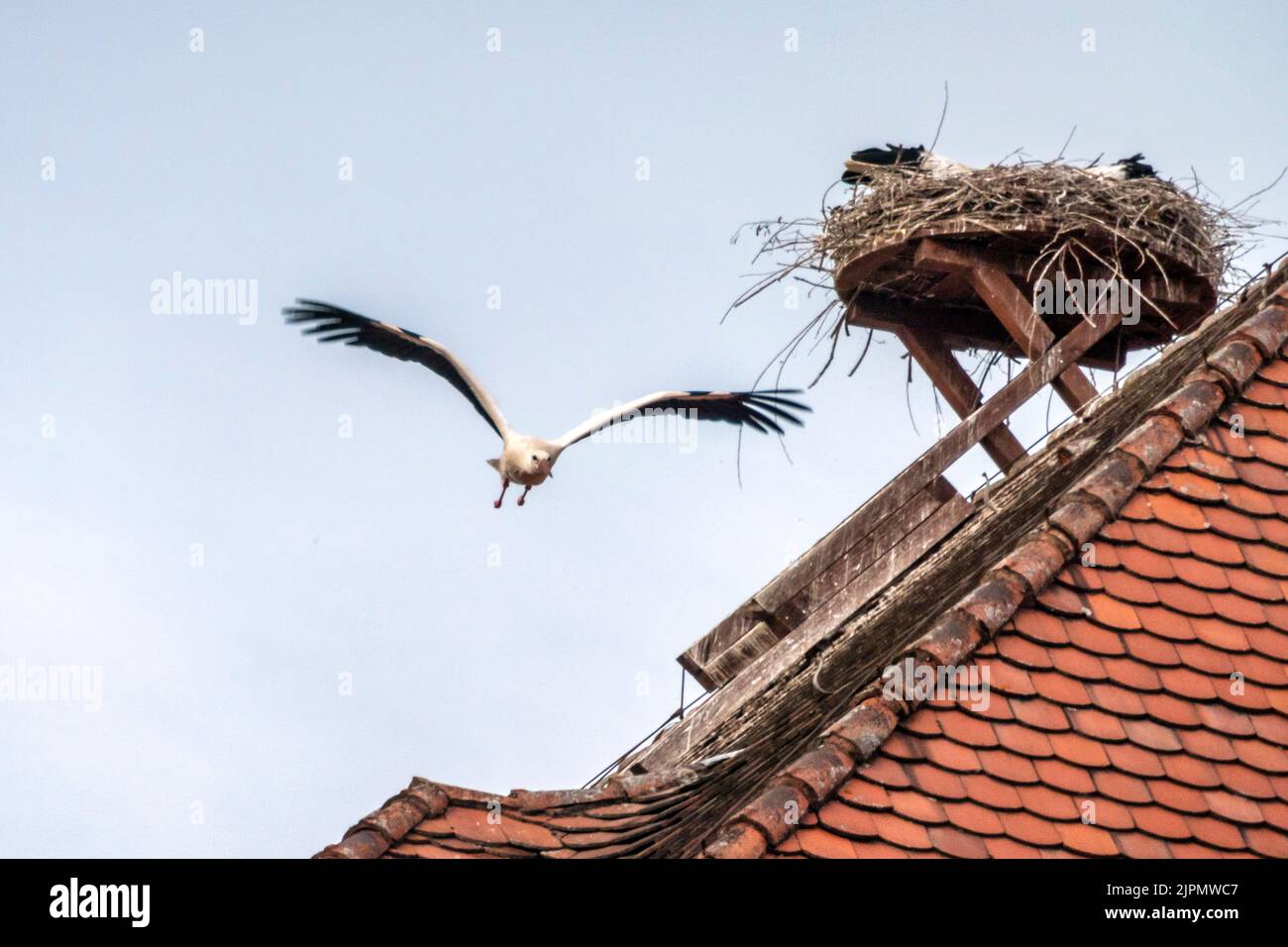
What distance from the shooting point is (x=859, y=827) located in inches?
190

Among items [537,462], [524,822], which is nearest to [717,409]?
[537,462]

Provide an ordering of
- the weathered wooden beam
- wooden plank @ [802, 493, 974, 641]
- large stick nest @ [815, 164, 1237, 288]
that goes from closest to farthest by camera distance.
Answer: the weathered wooden beam < wooden plank @ [802, 493, 974, 641] < large stick nest @ [815, 164, 1237, 288]

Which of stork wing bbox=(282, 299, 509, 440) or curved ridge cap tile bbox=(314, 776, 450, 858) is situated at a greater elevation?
stork wing bbox=(282, 299, 509, 440)

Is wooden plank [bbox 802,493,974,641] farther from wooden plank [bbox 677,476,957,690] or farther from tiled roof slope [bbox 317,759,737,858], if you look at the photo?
tiled roof slope [bbox 317,759,737,858]

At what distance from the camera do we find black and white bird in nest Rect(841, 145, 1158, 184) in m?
10.6

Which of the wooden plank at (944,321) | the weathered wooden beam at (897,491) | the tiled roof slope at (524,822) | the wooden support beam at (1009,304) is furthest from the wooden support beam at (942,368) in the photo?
the tiled roof slope at (524,822)

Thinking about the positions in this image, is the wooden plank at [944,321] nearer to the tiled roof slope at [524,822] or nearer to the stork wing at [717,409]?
the stork wing at [717,409]

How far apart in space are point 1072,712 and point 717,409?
5186 mm

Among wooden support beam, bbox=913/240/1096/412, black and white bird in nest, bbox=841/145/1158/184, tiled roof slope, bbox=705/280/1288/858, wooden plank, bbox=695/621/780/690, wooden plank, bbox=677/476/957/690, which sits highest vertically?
black and white bird in nest, bbox=841/145/1158/184

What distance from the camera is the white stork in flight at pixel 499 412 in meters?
9.88

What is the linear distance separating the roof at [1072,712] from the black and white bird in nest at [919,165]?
13.7ft

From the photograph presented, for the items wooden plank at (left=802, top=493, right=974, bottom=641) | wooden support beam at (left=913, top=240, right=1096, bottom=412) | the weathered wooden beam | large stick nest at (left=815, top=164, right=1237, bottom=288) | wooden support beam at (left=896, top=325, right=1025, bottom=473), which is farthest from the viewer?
wooden support beam at (left=896, top=325, right=1025, bottom=473)

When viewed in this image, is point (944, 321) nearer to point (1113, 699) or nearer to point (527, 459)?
point (527, 459)

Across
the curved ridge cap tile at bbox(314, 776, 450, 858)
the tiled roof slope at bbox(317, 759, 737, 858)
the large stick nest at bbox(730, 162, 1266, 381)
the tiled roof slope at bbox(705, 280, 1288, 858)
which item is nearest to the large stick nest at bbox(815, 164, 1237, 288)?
the large stick nest at bbox(730, 162, 1266, 381)
